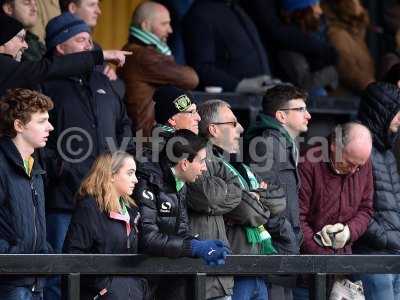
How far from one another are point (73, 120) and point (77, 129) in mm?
58

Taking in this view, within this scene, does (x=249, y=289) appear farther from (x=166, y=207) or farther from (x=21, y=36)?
(x=21, y=36)

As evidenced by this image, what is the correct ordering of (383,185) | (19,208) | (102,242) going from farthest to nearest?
1. (383,185)
2. (102,242)
3. (19,208)

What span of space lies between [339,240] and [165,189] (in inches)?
60.9

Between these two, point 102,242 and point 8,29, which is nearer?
point 102,242

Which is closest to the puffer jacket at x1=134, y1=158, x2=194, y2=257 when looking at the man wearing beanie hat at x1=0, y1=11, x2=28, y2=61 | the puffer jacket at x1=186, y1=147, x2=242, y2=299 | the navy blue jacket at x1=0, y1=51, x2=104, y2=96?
the puffer jacket at x1=186, y1=147, x2=242, y2=299

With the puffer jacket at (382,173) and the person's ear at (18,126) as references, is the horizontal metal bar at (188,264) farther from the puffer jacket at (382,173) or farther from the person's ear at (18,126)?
the puffer jacket at (382,173)

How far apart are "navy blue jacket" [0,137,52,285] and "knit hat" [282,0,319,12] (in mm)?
4355

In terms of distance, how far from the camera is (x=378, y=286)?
32.0 feet

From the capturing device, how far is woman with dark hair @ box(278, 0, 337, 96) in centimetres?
1234

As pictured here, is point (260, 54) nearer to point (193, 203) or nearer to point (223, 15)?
point (223, 15)

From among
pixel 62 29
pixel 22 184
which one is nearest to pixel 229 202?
pixel 22 184

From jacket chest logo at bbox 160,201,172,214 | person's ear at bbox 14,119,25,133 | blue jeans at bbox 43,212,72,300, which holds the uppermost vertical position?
person's ear at bbox 14,119,25,133

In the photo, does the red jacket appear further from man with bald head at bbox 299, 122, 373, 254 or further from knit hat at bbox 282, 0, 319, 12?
knit hat at bbox 282, 0, 319, 12

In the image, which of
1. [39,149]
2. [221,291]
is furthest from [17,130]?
[221,291]
